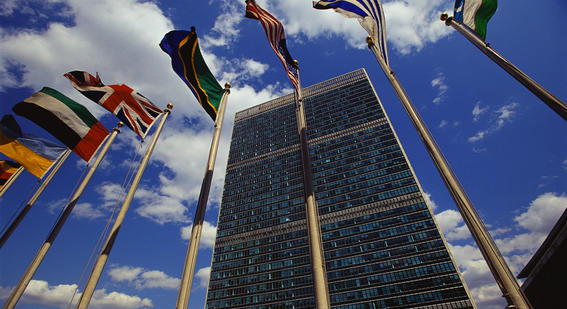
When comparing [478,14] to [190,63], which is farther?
[190,63]

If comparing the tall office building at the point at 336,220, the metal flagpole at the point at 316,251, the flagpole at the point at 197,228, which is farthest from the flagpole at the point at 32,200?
→ the tall office building at the point at 336,220

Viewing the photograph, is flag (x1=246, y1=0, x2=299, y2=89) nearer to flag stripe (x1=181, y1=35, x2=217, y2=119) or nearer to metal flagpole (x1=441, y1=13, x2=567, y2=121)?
flag stripe (x1=181, y1=35, x2=217, y2=119)

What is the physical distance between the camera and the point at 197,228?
11.2 metres

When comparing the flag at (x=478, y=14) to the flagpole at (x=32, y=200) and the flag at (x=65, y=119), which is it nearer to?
the flag at (x=65, y=119)

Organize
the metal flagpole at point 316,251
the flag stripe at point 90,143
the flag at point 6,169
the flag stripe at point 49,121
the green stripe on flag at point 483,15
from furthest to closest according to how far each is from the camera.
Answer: the flag at point 6,169 < the flag stripe at point 90,143 < the flag stripe at point 49,121 < the green stripe on flag at point 483,15 < the metal flagpole at point 316,251

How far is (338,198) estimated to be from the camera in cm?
10106

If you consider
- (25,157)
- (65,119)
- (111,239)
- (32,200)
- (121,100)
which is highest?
(121,100)

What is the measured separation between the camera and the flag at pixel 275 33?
14.7 meters

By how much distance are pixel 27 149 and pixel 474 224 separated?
2449cm

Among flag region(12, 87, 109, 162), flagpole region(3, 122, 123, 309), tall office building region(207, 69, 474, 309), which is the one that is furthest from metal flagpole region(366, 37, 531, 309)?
tall office building region(207, 69, 474, 309)

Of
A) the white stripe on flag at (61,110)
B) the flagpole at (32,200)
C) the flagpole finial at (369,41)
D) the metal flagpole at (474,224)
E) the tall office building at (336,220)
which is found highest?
the tall office building at (336,220)

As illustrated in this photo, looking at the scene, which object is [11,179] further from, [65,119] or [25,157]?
[65,119]

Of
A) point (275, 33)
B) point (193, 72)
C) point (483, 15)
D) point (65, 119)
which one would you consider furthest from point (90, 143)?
point (483, 15)

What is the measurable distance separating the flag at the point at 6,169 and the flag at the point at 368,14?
74.1 ft
